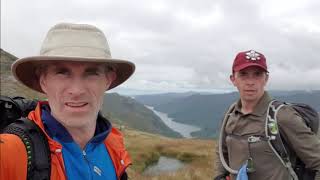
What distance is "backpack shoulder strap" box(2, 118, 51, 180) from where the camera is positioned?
2.73 meters

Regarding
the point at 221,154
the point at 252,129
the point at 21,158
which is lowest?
the point at 221,154

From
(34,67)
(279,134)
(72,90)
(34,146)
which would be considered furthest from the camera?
(279,134)

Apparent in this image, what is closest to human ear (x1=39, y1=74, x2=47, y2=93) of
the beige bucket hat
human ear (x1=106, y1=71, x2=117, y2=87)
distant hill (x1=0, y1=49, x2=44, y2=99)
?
the beige bucket hat

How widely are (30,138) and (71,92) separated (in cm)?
48

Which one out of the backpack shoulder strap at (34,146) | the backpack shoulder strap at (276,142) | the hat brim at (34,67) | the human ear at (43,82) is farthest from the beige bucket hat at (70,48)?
the backpack shoulder strap at (276,142)

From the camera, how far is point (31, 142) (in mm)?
2816

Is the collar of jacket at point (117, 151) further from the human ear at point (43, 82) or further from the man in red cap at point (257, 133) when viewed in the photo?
the man in red cap at point (257, 133)

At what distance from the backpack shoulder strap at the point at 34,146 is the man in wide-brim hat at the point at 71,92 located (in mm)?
79

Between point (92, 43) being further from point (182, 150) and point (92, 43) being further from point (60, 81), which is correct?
point (182, 150)

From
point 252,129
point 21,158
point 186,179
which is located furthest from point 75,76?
point 186,179

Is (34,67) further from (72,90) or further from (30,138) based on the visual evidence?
(30,138)

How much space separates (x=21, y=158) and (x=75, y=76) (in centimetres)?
78

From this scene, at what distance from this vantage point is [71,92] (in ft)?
10.2

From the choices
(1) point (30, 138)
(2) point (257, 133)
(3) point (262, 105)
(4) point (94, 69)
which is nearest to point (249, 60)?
(3) point (262, 105)
